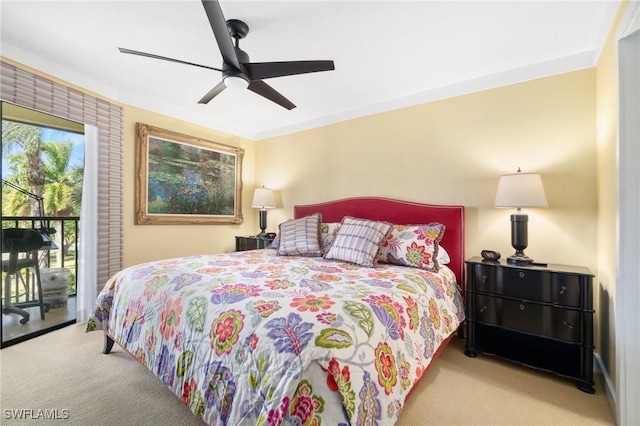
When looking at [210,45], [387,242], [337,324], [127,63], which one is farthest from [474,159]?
[127,63]

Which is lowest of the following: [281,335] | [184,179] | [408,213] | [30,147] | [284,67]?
[281,335]

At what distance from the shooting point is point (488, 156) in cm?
271

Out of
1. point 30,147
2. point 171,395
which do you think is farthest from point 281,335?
point 30,147

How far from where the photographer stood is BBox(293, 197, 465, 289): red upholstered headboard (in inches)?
108

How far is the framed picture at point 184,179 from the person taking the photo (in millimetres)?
3449

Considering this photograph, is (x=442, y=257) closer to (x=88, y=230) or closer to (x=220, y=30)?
(x=220, y=30)

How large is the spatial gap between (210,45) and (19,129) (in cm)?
195

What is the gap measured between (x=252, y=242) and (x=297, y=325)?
3.07m

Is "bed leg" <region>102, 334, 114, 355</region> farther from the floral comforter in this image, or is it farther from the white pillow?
the white pillow

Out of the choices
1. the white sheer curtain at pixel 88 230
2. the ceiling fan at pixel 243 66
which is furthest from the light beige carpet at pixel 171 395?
the ceiling fan at pixel 243 66

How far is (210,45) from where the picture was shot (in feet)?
7.61

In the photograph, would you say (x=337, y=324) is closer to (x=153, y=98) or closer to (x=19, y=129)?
(x=19, y=129)

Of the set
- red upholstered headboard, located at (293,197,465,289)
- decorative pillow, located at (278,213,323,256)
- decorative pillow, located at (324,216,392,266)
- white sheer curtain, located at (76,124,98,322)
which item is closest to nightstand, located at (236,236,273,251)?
red upholstered headboard, located at (293,197,465,289)

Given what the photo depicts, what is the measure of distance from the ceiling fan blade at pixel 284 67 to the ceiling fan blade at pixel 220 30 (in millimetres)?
126
